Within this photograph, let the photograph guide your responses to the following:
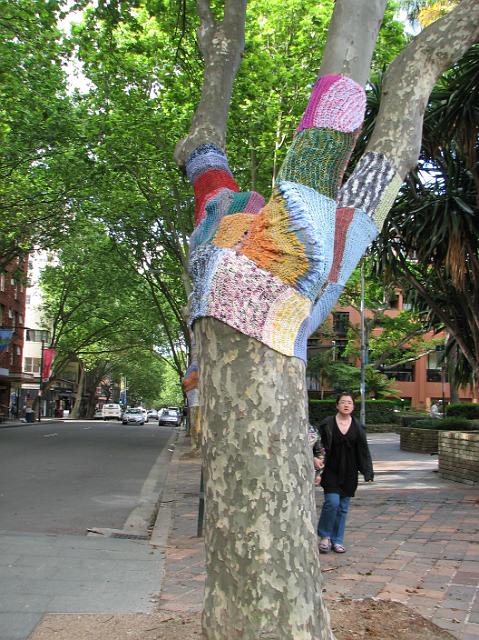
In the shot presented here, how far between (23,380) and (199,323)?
144 feet

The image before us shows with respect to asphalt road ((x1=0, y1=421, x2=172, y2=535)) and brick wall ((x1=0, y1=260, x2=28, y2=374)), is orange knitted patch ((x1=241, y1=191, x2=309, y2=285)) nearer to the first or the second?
asphalt road ((x1=0, y1=421, x2=172, y2=535))

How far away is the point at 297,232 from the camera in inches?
106

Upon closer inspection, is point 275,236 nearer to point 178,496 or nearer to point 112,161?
point 178,496

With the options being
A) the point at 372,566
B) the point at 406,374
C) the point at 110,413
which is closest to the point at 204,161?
the point at 372,566

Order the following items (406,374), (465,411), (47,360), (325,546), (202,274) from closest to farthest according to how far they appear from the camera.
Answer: (202,274) < (325,546) < (465,411) < (47,360) < (406,374)

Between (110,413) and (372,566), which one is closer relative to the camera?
(372,566)

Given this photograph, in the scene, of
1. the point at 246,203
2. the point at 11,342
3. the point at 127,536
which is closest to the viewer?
the point at 246,203

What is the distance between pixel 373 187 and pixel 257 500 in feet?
5.29

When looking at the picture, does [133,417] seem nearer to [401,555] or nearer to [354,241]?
[401,555]

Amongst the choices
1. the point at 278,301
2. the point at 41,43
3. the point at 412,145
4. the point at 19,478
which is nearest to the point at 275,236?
the point at 278,301

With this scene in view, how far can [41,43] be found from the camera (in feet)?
40.4

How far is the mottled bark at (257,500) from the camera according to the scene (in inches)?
99.3

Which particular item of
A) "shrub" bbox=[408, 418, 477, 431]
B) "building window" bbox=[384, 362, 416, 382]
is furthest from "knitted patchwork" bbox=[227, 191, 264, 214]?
"building window" bbox=[384, 362, 416, 382]

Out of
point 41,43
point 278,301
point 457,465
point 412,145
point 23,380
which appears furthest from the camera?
point 23,380
